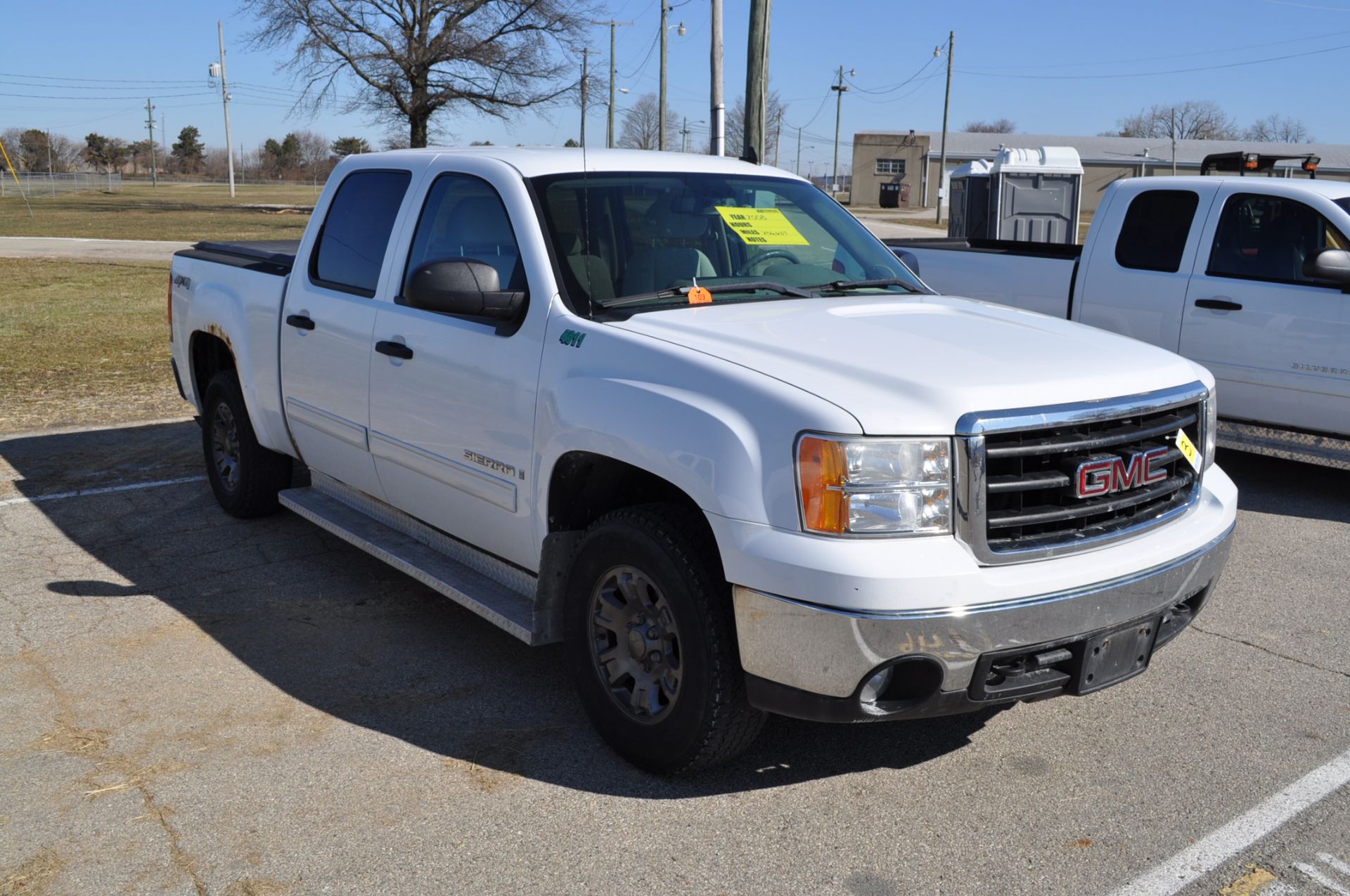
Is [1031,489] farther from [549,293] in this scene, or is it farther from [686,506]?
[549,293]

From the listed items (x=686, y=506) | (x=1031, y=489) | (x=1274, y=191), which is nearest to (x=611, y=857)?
(x=686, y=506)

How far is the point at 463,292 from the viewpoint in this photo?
3973 millimetres

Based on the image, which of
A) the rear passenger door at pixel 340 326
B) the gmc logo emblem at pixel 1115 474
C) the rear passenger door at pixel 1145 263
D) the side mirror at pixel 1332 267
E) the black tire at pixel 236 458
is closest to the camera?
the gmc logo emblem at pixel 1115 474

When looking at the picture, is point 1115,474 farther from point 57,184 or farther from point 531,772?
point 57,184

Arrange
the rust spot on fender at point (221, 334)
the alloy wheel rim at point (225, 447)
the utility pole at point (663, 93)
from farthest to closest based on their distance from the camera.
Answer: the utility pole at point (663, 93), the alloy wheel rim at point (225, 447), the rust spot on fender at point (221, 334)

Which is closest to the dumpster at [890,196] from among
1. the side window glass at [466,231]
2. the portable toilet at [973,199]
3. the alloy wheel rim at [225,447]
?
the portable toilet at [973,199]

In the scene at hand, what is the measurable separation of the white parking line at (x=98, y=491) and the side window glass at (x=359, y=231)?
2.58 meters

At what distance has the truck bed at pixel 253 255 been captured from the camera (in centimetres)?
593

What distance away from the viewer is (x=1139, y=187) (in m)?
8.01

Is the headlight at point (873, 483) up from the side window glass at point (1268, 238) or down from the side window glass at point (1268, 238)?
down

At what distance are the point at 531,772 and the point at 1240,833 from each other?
2068mm

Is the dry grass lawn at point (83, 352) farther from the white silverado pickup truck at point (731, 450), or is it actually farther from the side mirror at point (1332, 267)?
the side mirror at point (1332, 267)

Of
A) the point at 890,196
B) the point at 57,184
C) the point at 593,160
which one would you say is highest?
the point at 57,184

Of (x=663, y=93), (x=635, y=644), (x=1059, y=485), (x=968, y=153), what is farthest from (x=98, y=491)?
(x=968, y=153)
